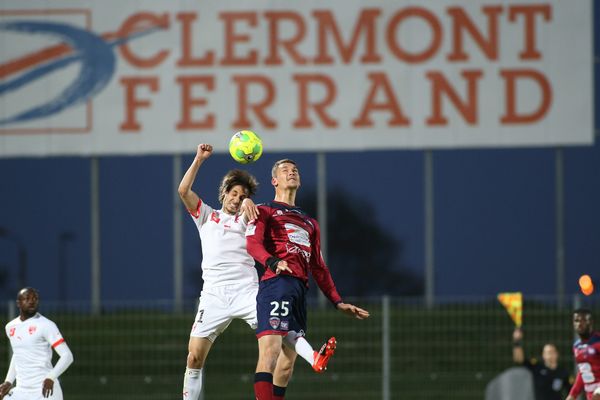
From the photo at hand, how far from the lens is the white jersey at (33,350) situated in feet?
41.5

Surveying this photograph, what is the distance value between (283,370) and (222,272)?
1232 millimetres

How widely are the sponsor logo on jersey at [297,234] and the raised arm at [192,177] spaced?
0.95 meters

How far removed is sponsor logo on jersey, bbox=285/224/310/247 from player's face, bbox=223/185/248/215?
0.95 m

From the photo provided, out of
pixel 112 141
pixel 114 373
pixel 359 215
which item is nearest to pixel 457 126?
pixel 112 141

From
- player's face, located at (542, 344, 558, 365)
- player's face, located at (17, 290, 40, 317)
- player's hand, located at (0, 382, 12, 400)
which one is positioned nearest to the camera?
player's hand, located at (0, 382, 12, 400)

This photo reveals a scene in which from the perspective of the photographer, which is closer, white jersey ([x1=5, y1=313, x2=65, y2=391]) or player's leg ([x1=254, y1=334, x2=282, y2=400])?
player's leg ([x1=254, y1=334, x2=282, y2=400])

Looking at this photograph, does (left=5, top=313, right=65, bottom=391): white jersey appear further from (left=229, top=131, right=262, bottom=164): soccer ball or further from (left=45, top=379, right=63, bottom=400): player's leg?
(left=229, top=131, right=262, bottom=164): soccer ball

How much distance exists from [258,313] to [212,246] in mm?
1200

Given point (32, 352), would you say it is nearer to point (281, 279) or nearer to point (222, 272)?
point (222, 272)

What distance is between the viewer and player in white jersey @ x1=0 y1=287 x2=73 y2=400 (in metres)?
12.6

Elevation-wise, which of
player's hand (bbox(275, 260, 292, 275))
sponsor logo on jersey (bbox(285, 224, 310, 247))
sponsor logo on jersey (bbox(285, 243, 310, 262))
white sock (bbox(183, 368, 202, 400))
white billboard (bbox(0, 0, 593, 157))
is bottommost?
white sock (bbox(183, 368, 202, 400))

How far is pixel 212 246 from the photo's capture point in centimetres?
1174

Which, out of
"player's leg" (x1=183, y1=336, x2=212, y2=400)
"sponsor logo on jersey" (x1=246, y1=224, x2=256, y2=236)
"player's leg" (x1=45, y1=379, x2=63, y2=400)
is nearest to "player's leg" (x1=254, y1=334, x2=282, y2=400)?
"sponsor logo on jersey" (x1=246, y1=224, x2=256, y2=236)

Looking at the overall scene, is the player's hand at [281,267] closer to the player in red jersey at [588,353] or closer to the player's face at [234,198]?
the player's face at [234,198]
